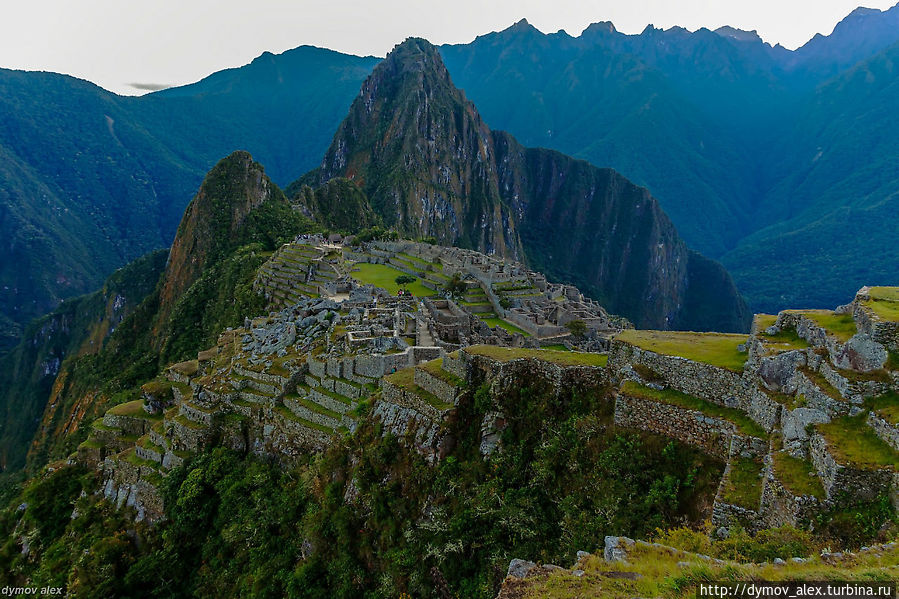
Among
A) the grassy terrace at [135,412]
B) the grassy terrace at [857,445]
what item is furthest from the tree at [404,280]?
the grassy terrace at [857,445]

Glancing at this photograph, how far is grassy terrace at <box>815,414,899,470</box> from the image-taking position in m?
7.20

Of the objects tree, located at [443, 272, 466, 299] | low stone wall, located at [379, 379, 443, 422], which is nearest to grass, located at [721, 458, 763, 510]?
low stone wall, located at [379, 379, 443, 422]

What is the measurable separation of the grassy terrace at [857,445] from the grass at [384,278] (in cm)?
4109

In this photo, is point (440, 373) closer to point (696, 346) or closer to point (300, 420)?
point (300, 420)

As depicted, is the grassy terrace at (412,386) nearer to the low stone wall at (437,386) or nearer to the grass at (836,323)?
the low stone wall at (437,386)

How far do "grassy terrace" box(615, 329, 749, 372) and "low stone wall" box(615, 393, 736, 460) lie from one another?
1198mm

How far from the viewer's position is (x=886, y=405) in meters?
7.74

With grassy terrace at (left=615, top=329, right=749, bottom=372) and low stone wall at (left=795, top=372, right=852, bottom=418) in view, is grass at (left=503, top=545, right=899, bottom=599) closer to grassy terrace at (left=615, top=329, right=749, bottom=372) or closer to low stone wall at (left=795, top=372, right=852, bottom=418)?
low stone wall at (left=795, top=372, right=852, bottom=418)

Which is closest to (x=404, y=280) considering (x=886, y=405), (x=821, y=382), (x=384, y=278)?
(x=384, y=278)

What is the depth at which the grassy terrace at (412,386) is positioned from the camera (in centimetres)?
1348

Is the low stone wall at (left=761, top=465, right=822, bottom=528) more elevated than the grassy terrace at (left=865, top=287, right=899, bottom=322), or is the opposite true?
the grassy terrace at (left=865, top=287, right=899, bottom=322)

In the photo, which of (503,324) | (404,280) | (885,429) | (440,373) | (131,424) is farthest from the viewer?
(404,280)

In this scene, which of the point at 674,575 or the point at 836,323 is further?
the point at 836,323

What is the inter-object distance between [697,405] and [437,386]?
661 centimetres
